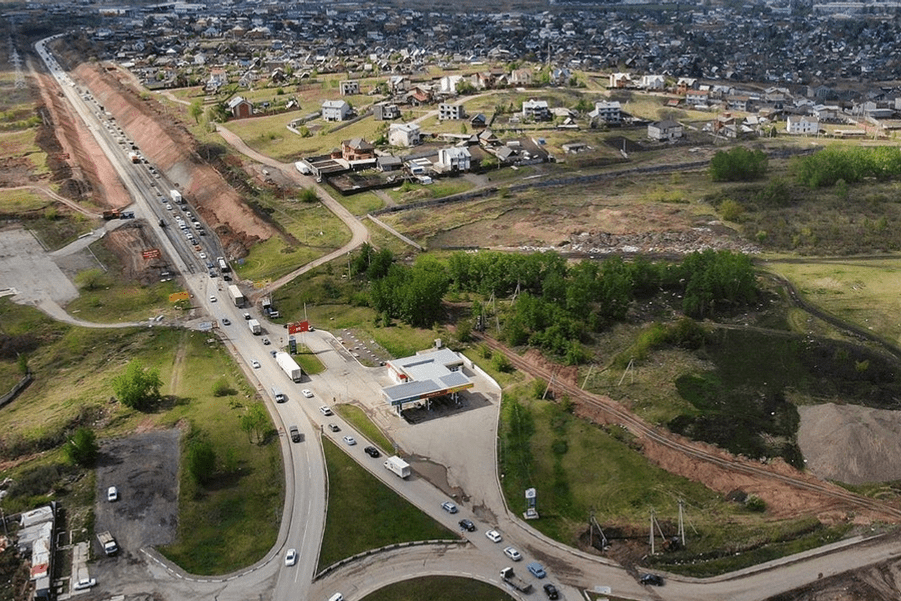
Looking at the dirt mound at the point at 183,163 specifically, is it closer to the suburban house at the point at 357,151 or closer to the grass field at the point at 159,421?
the suburban house at the point at 357,151

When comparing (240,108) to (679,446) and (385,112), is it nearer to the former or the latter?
(385,112)

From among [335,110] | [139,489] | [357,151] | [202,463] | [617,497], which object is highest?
[335,110]

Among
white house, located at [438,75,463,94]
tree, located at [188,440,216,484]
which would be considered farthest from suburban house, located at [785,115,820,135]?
tree, located at [188,440,216,484]

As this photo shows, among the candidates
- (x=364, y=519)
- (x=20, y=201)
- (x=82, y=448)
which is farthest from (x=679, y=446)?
(x=20, y=201)

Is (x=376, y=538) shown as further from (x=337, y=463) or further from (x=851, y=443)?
(x=851, y=443)

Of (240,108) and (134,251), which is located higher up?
(240,108)

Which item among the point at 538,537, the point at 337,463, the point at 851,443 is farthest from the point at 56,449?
the point at 851,443

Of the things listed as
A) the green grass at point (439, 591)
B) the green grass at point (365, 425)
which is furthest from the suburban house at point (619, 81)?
the green grass at point (439, 591)

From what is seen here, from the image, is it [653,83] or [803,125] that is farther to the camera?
[653,83]
